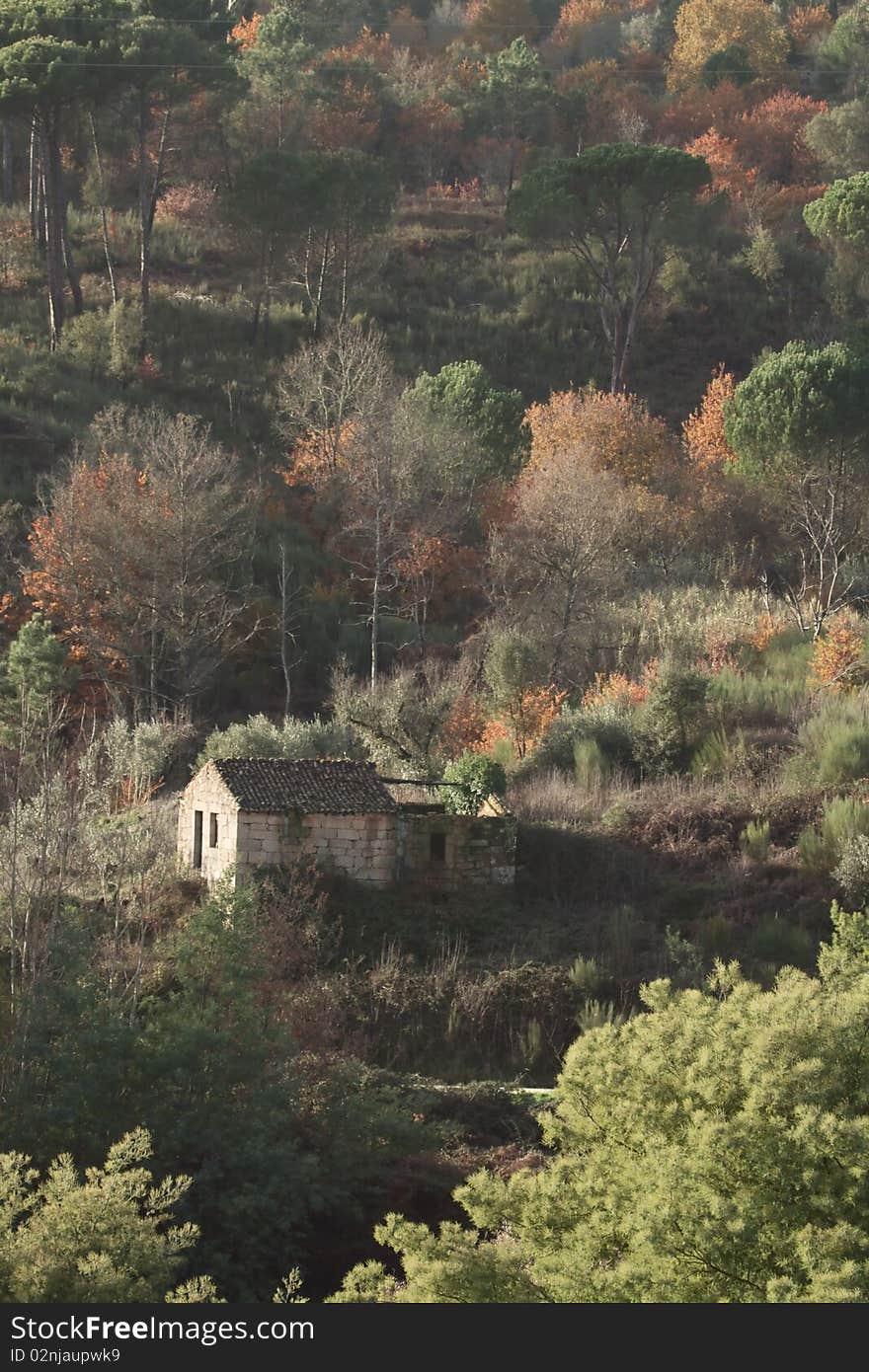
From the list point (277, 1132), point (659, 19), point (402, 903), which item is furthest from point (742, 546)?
point (659, 19)

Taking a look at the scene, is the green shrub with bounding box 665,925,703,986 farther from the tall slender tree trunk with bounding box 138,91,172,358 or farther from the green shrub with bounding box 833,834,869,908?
the tall slender tree trunk with bounding box 138,91,172,358

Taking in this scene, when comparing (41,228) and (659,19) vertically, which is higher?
(659,19)

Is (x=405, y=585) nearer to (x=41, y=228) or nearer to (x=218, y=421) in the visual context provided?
(x=218, y=421)

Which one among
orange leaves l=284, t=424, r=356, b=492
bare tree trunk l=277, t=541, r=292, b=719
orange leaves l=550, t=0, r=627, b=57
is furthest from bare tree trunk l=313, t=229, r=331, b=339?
orange leaves l=550, t=0, r=627, b=57

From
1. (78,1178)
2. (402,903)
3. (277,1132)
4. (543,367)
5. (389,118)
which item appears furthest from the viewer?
(389,118)

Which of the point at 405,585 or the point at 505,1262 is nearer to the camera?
the point at 505,1262

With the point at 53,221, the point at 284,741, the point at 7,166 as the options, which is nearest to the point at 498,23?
the point at 7,166

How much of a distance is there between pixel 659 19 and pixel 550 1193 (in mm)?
91225

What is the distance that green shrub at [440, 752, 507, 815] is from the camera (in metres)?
36.6

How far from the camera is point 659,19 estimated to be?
331ft

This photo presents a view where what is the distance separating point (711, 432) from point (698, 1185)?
147ft

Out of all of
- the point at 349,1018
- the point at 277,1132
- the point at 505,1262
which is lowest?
the point at 349,1018

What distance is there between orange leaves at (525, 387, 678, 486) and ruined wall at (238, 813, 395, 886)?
22.9 metres

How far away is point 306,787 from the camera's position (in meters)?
34.5
